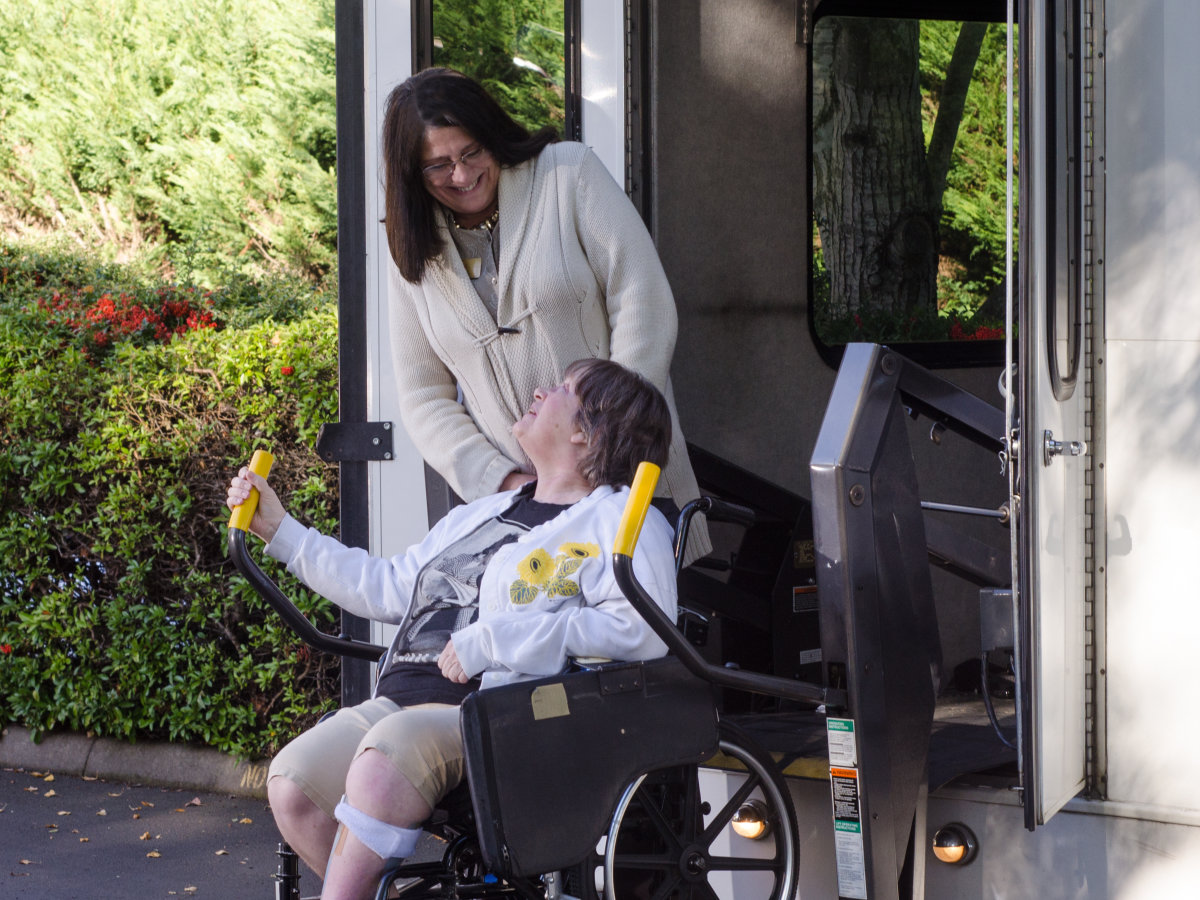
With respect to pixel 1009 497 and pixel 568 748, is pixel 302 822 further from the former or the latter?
pixel 1009 497

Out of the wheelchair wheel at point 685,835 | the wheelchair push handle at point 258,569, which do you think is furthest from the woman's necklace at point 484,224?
the wheelchair wheel at point 685,835

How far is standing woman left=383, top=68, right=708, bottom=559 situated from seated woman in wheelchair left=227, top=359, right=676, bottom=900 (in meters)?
0.26

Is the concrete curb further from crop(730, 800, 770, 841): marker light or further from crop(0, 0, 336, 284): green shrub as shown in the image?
crop(0, 0, 336, 284): green shrub

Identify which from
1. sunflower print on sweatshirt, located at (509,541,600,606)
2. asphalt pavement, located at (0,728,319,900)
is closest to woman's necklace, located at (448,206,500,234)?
sunflower print on sweatshirt, located at (509,541,600,606)

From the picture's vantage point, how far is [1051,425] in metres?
2.77

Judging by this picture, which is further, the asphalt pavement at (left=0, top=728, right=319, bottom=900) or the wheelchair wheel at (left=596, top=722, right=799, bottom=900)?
the asphalt pavement at (left=0, top=728, right=319, bottom=900)

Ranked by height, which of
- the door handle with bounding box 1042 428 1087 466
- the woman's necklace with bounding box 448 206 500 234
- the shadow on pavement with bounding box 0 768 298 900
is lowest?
the shadow on pavement with bounding box 0 768 298 900

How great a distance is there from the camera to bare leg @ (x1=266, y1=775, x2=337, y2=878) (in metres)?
2.84

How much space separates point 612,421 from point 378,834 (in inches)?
39.0

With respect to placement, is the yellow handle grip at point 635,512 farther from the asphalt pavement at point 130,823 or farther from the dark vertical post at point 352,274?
the asphalt pavement at point 130,823

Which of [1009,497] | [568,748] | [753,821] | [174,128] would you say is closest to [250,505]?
[568,748]

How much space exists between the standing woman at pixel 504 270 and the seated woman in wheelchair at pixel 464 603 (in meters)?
0.26

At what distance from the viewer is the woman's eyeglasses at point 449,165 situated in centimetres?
335

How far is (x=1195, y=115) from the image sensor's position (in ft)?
9.31
